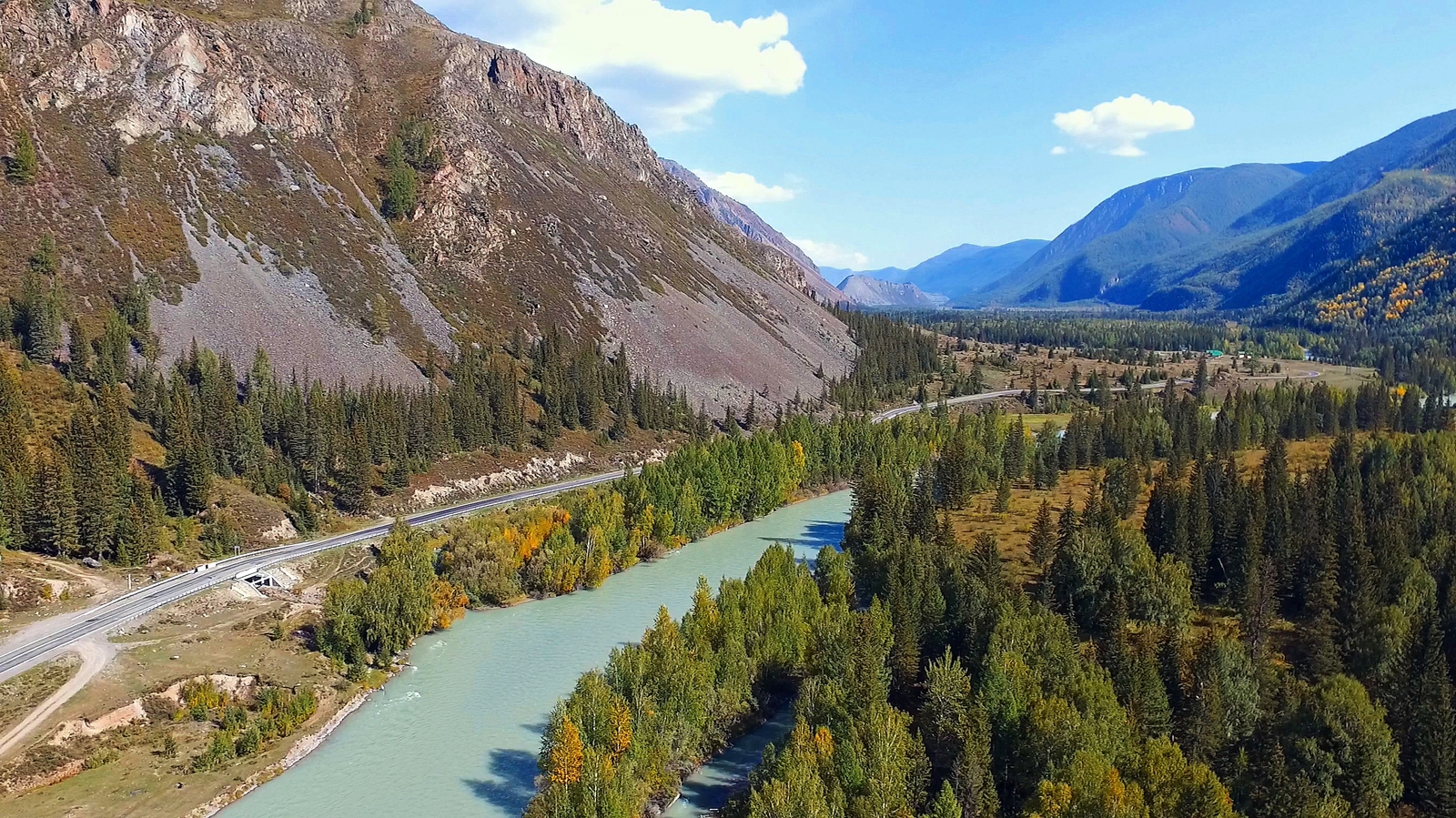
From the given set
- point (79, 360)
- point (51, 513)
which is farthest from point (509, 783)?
point (79, 360)

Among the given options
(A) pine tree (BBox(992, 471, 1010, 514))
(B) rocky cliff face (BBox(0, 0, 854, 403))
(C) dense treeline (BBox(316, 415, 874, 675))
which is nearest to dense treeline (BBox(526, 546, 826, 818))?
(C) dense treeline (BBox(316, 415, 874, 675))

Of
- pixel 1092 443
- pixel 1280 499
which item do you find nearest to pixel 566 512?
pixel 1280 499

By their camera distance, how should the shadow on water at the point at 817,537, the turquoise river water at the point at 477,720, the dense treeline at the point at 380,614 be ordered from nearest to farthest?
the turquoise river water at the point at 477,720 < the dense treeline at the point at 380,614 < the shadow on water at the point at 817,537

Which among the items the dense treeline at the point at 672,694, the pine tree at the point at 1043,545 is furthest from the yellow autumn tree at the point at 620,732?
the pine tree at the point at 1043,545

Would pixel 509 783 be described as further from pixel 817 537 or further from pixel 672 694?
pixel 817 537

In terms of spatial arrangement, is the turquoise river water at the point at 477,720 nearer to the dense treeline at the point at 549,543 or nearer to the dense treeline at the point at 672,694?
the dense treeline at the point at 549,543

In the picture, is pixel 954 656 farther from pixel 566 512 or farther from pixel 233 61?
pixel 233 61
